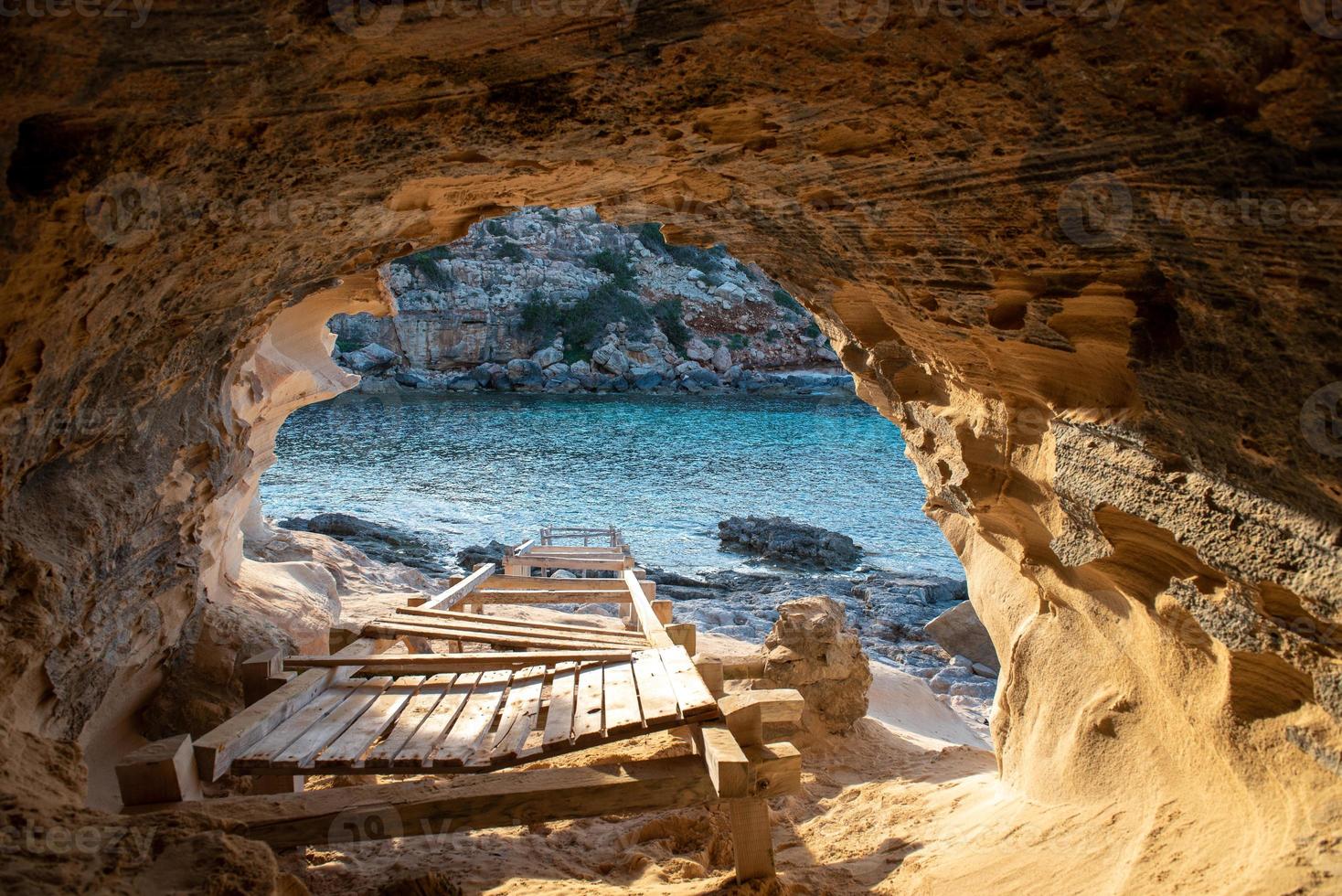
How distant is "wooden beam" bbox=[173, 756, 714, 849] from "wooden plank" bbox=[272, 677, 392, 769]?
133 millimetres

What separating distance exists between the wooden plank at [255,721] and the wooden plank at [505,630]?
733mm

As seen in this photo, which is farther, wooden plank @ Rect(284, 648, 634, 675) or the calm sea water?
the calm sea water

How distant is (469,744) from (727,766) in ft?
3.40

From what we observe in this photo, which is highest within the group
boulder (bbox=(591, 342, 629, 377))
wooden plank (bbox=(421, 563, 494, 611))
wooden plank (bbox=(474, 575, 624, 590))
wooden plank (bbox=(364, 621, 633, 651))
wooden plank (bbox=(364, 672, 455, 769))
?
boulder (bbox=(591, 342, 629, 377))

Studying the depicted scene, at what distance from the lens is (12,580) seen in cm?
289

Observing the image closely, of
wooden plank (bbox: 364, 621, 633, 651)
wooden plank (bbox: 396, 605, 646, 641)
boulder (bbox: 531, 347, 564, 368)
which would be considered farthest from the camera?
boulder (bbox: 531, 347, 564, 368)

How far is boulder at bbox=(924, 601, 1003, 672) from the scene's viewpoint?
8875 mm

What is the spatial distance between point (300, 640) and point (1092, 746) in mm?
5181

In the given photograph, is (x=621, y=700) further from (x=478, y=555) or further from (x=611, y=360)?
(x=611, y=360)

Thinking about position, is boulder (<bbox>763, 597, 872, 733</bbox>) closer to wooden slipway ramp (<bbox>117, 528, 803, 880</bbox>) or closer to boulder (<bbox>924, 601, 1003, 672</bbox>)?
wooden slipway ramp (<bbox>117, 528, 803, 880</bbox>)

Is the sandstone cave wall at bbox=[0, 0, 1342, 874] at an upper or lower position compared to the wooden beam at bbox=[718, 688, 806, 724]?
upper

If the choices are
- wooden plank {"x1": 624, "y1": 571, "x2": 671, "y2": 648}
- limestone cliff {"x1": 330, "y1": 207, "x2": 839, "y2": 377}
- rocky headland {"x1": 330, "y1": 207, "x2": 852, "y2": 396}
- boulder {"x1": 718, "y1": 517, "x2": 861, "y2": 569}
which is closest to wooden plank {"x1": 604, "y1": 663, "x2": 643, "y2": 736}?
wooden plank {"x1": 624, "y1": 571, "x2": 671, "y2": 648}

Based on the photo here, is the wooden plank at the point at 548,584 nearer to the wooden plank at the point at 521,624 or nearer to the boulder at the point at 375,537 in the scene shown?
the wooden plank at the point at 521,624

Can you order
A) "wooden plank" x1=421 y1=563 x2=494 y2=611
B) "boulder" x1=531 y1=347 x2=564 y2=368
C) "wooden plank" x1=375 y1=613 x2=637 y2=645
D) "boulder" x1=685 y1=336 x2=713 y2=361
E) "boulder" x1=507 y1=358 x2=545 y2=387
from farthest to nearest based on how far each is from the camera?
"boulder" x1=685 y1=336 x2=713 y2=361 → "boulder" x1=531 y1=347 x2=564 y2=368 → "boulder" x1=507 y1=358 x2=545 y2=387 → "wooden plank" x1=421 y1=563 x2=494 y2=611 → "wooden plank" x1=375 y1=613 x2=637 y2=645
